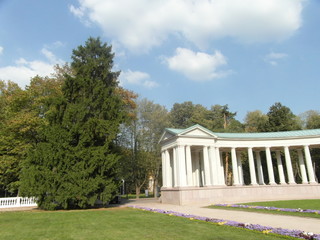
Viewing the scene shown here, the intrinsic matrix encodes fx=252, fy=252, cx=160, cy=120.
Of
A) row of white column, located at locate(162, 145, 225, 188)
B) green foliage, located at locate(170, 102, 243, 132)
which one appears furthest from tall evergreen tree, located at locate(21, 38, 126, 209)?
green foliage, located at locate(170, 102, 243, 132)

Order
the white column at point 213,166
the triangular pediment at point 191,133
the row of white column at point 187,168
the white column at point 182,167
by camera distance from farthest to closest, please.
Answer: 1. the white column at point 213,166
2. the triangular pediment at point 191,133
3. the row of white column at point 187,168
4. the white column at point 182,167

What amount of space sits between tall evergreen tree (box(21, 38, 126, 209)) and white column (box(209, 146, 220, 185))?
13901mm

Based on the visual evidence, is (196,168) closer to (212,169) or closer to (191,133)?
(212,169)

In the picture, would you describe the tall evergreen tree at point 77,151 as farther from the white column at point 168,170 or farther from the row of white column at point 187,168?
the white column at point 168,170

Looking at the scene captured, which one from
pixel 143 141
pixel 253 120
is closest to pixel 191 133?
pixel 143 141

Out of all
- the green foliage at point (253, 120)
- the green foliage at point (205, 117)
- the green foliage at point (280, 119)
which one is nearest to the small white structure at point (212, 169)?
the green foliage at point (280, 119)

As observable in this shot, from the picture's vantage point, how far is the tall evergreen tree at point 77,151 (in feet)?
88.4

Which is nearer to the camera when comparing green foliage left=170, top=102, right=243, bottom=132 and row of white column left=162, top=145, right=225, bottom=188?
row of white column left=162, top=145, right=225, bottom=188

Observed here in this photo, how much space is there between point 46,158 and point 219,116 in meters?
54.5

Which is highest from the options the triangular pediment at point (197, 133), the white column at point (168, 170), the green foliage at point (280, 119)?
the green foliage at point (280, 119)

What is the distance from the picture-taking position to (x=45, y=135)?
28406 mm

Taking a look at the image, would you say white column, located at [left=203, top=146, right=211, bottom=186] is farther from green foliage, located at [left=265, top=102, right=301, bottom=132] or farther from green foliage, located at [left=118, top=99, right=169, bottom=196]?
green foliage, located at [left=265, top=102, right=301, bottom=132]

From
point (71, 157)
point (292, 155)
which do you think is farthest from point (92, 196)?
point (292, 155)

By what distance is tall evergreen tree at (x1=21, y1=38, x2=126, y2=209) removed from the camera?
2695 cm
